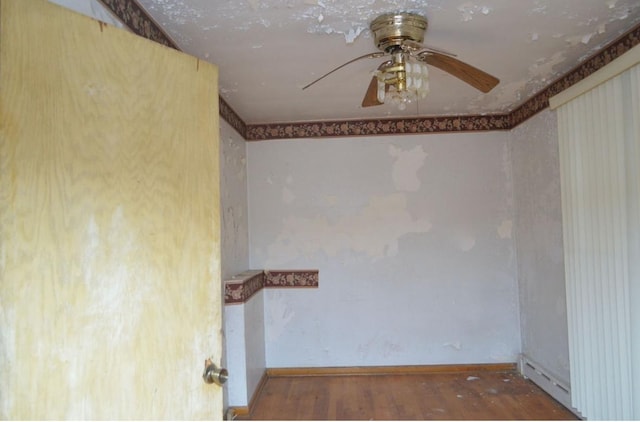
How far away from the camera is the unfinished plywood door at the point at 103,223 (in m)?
0.91

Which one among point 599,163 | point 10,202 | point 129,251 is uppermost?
point 599,163

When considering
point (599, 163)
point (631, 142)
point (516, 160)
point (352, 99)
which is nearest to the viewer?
point (631, 142)

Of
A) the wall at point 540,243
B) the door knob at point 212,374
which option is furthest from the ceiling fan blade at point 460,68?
the door knob at point 212,374

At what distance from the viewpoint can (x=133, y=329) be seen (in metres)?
1.12

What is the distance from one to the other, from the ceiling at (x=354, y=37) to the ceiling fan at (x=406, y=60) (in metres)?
0.06

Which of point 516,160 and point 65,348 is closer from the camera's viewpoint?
point 65,348

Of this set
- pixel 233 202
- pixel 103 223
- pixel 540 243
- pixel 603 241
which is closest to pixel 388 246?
pixel 540 243

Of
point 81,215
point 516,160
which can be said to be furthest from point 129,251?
point 516,160

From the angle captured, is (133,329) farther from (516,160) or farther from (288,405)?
(516,160)

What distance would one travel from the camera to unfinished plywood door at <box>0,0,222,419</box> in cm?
91

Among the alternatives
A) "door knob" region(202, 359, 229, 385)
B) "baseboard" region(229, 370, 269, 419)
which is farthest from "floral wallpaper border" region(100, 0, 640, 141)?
"door knob" region(202, 359, 229, 385)

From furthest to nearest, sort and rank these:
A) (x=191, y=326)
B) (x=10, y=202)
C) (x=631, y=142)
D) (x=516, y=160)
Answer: (x=516, y=160) < (x=631, y=142) < (x=191, y=326) < (x=10, y=202)

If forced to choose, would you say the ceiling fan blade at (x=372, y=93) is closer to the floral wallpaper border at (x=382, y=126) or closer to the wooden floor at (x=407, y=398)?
the floral wallpaper border at (x=382, y=126)

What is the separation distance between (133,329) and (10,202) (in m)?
0.44
